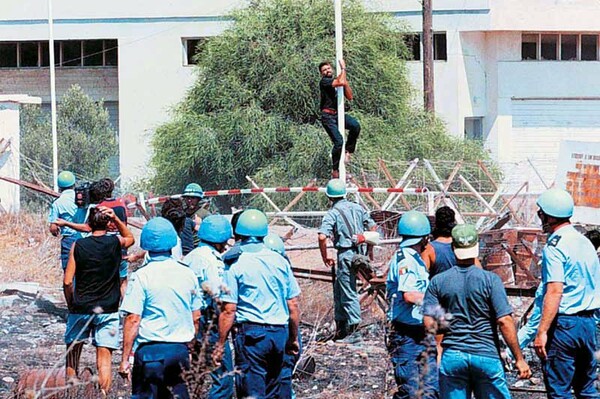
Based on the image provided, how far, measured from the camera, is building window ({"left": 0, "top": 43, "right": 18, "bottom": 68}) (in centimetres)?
3672

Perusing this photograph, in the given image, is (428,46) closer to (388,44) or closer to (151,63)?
(388,44)

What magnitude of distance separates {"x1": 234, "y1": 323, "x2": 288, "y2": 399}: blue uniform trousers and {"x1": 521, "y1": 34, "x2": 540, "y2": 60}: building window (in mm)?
28071

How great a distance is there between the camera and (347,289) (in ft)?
38.9

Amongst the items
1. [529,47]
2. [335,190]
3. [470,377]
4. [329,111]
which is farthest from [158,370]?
[529,47]

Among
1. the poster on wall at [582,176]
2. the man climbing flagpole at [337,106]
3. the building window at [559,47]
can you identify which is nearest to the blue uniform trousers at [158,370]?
the poster on wall at [582,176]

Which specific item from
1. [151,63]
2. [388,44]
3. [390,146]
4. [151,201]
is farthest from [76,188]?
[151,63]

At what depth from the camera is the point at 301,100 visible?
27.3 meters

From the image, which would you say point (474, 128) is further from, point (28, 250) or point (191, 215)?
point (191, 215)

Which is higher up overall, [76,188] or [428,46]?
[428,46]

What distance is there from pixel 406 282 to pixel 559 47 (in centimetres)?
2848

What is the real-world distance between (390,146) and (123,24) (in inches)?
429

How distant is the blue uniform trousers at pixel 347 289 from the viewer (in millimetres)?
11859

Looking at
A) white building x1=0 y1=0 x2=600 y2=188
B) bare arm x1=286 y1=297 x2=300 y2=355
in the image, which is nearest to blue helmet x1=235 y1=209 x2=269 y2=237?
bare arm x1=286 y1=297 x2=300 y2=355

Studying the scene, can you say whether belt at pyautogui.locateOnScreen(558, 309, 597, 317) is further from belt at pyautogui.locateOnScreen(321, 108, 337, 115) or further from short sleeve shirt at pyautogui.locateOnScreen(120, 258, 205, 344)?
belt at pyautogui.locateOnScreen(321, 108, 337, 115)
